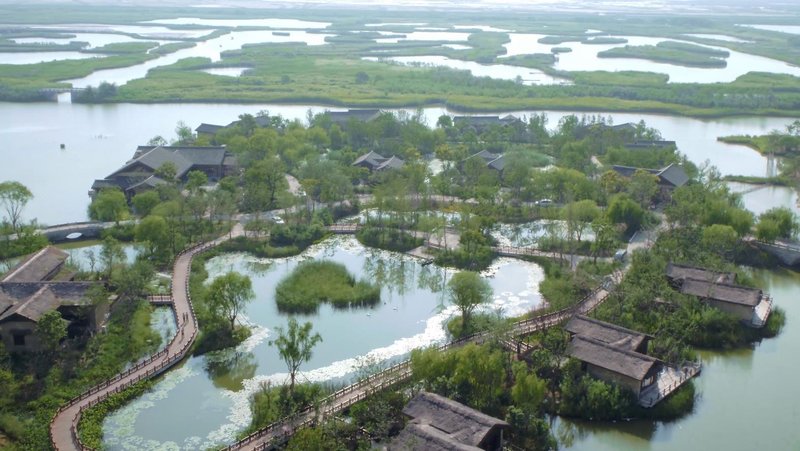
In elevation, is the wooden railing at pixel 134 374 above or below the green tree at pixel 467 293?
below

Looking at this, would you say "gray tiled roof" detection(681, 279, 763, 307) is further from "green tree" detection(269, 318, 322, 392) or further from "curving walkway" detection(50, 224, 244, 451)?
"curving walkway" detection(50, 224, 244, 451)

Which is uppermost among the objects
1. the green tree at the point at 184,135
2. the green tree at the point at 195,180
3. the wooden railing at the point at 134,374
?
the green tree at the point at 184,135

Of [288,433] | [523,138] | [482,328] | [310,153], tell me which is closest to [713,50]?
[523,138]

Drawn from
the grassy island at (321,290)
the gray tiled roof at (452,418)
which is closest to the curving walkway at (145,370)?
the grassy island at (321,290)

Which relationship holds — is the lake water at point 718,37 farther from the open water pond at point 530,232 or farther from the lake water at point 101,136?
the open water pond at point 530,232

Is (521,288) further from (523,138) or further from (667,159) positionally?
(523,138)

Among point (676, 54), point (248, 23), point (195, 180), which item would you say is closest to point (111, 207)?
point (195, 180)
